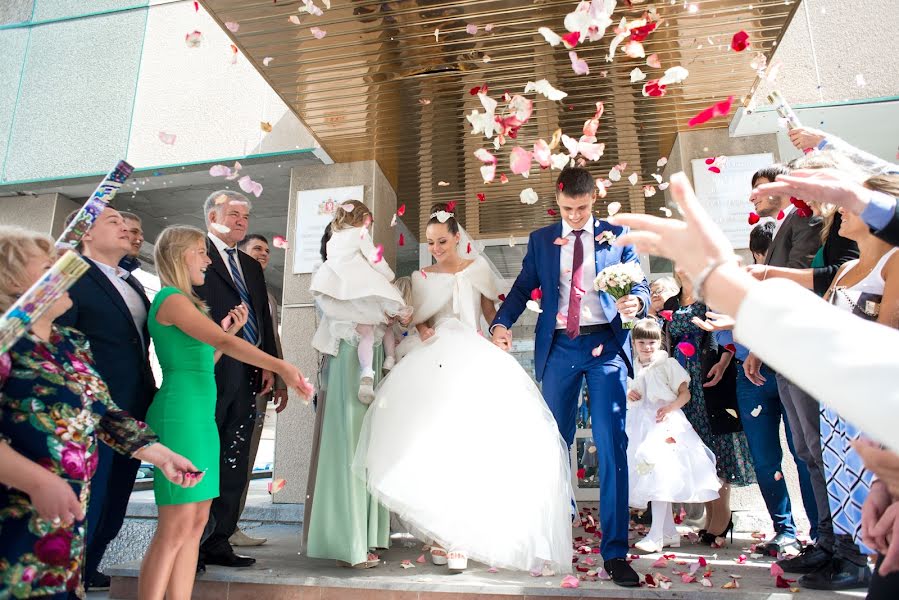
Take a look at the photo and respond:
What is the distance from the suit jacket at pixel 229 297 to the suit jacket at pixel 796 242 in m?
2.76

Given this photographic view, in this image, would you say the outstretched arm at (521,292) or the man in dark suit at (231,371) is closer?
the man in dark suit at (231,371)

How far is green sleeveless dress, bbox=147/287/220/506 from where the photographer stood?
7.39 feet

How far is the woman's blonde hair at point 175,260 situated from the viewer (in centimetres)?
248

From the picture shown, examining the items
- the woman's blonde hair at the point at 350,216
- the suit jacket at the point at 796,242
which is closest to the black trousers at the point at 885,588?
the suit jacket at the point at 796,242

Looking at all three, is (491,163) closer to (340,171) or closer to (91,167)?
(340,171)

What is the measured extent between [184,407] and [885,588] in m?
2.13

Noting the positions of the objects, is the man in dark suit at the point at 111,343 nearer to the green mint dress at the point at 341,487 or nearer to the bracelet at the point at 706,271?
the green mint dress at the point at 341,487

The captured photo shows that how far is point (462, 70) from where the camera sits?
15.0ft

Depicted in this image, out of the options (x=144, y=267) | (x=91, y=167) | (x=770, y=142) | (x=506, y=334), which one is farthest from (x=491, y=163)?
(x=144, y=267)

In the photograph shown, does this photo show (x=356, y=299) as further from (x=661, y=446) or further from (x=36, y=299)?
(x=36, y=299)

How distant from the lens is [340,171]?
5930mm

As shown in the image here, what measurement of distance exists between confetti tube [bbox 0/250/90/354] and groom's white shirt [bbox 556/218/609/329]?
7.69 ft

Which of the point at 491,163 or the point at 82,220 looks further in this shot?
the point at 491,163

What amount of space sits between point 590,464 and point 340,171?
388 cm
